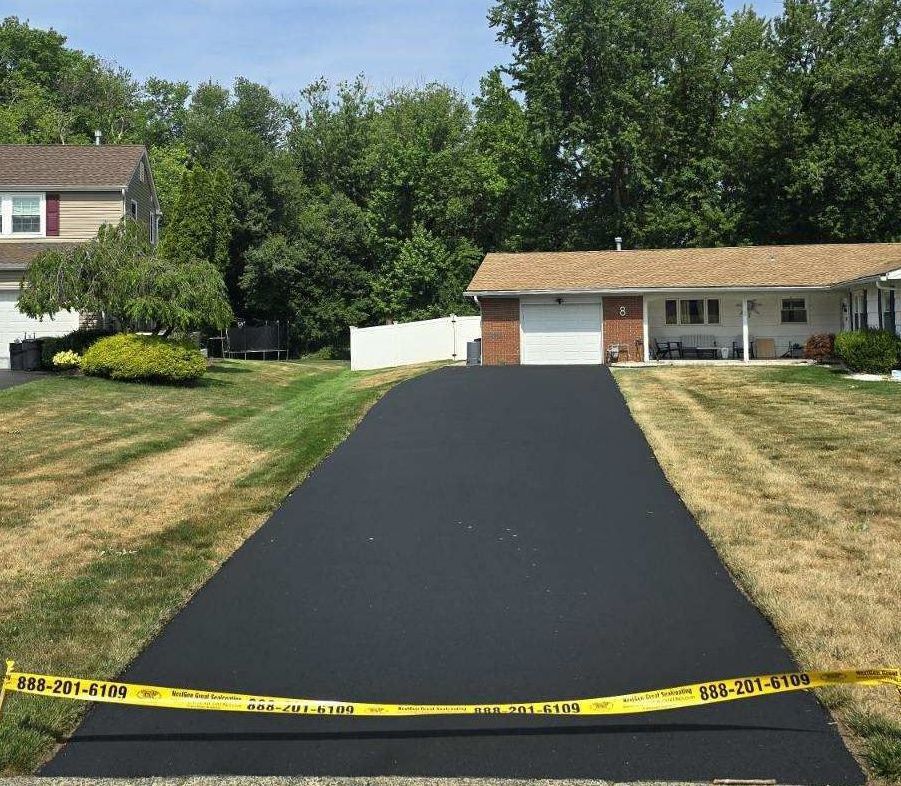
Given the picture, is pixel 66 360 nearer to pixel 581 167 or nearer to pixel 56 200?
pixel 56 200

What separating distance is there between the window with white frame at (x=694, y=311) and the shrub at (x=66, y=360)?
1942cm

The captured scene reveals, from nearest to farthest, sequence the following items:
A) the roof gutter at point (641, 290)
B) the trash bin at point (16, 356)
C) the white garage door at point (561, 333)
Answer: the trash bin at point (16, 356) → the roof gutter at point (641, 290) → the white garage door at point (561, 333)

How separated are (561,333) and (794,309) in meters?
7.99

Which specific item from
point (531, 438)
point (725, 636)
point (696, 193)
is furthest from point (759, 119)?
point (725, 636)

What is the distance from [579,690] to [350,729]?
62.1 inches

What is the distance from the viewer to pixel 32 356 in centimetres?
2755

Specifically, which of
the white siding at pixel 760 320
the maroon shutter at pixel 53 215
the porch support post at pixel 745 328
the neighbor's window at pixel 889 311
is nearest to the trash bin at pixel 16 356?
the maroon shutter at pixel 53 215

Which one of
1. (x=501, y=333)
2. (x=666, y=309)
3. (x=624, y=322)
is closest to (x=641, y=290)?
(x=624, y=322)

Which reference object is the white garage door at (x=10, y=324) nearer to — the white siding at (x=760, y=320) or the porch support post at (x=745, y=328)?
the white siding at (x=760, y=320)

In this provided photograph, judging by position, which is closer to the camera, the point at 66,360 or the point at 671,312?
the point at 66,360

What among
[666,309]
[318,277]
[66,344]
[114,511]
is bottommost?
[114,511]

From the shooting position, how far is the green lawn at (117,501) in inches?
300

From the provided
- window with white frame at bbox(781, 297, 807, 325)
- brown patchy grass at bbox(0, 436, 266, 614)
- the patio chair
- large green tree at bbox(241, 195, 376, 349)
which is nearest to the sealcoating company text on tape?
brown patchy grass at bbox(0, 436, 266, 614)

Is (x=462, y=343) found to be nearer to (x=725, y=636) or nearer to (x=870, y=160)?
(x=870, y=160)
